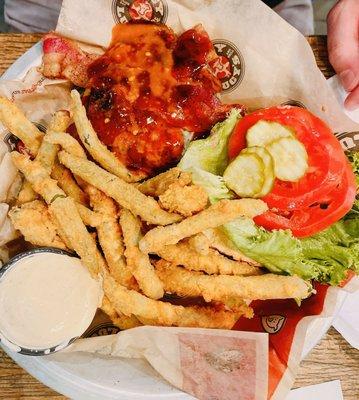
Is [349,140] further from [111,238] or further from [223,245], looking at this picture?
[111,238]

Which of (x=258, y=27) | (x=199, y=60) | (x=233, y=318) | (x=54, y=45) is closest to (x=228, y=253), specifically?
(x=233, y=318)

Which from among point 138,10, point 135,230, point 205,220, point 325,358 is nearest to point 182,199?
point 205,220

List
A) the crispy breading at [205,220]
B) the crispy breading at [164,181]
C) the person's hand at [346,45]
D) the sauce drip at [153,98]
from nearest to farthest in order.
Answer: the crispy breading at [205,220] < the crispy breading at [164,181] < the sauce drip at [153,98] < the person's hand at [346,45]

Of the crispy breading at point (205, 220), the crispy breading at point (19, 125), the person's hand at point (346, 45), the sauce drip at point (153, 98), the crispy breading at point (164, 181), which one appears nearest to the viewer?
the crispy breading at point (205, 220)

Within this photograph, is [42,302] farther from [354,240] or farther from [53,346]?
[354,240]

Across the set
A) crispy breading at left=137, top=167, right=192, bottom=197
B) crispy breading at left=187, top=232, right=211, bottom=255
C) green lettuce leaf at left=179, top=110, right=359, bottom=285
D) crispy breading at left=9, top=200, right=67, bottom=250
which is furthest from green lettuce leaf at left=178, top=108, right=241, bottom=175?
crispy breading at left=9, top=200, right=67, bottom=250

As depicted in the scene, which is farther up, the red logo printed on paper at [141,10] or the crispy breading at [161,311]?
the red logo printed on paper at [141,10]

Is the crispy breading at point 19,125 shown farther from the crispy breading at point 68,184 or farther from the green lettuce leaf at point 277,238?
the green lettuce leaf at point 277,238

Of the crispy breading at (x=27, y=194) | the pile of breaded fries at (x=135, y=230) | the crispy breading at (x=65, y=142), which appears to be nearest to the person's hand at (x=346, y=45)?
the pile of breaded fries at (x=135, y=230)
